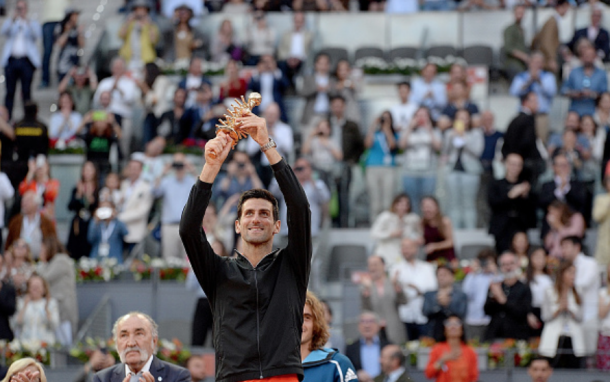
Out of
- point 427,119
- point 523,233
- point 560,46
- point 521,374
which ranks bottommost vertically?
point 521,374

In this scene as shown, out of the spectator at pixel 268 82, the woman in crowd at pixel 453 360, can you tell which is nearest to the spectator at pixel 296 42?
the spectator at pixel 268 82

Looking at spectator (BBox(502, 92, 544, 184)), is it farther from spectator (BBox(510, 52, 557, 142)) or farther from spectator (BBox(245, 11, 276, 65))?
spectator (BBox(245, 11, 276, 65))

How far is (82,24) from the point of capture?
79.2ft

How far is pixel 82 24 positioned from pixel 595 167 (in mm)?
11385

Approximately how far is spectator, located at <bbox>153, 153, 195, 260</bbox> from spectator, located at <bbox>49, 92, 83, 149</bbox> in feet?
8.53

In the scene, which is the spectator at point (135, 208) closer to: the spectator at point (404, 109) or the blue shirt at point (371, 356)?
the spectator at point (404, 109)

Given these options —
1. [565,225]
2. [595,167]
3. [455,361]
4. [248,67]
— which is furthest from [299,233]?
[248,67]

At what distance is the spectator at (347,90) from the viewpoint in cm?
1923

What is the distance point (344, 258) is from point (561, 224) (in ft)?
9.45

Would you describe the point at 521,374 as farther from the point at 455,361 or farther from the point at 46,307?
the point at 46,307

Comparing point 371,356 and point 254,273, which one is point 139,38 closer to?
point 371,356

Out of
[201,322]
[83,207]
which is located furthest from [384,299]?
[83,207]

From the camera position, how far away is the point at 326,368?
24.9ft

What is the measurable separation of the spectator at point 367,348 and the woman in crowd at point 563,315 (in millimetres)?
1852
